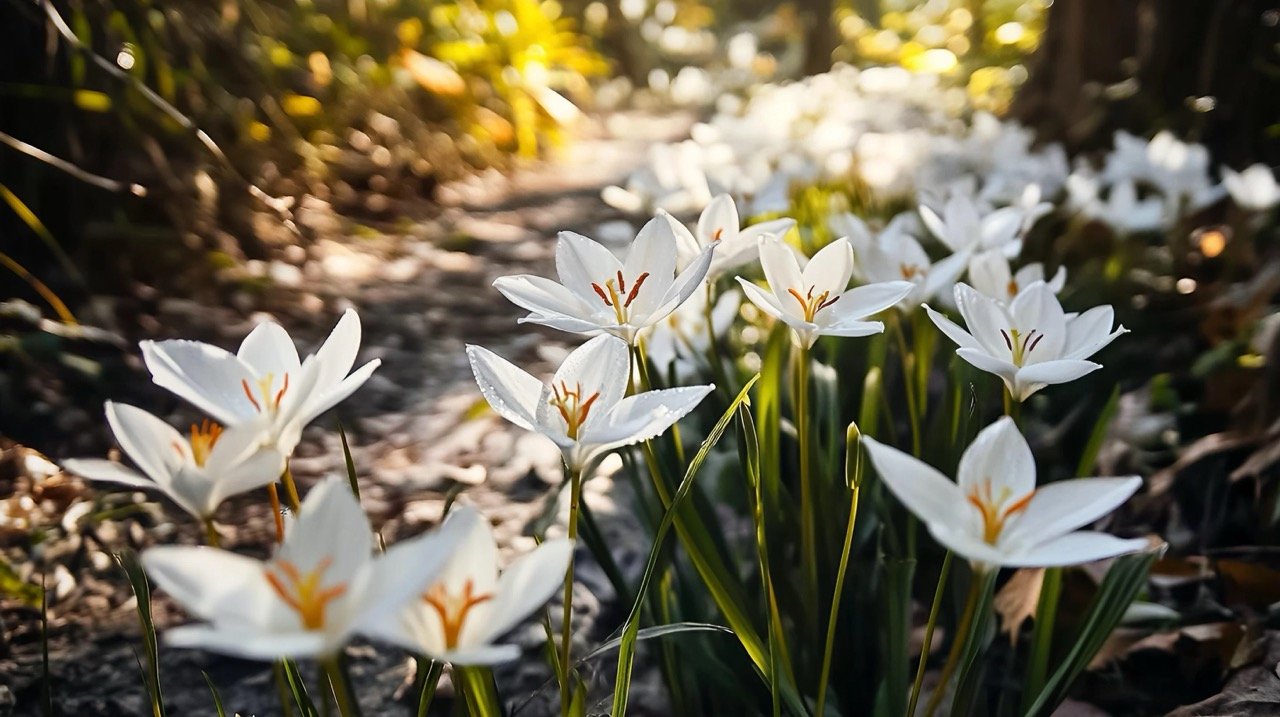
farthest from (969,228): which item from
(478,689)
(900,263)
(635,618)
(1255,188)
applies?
(1255,188)

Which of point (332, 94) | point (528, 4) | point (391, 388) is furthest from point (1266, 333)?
point (528, 4)

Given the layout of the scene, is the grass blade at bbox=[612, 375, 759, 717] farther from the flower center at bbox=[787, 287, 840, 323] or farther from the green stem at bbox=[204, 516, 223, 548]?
the green stem at bbox=[204, 516, 223, 548]

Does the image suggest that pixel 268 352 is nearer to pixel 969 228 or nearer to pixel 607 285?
pixel 607 285

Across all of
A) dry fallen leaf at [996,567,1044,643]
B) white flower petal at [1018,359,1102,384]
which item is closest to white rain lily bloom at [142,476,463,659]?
white flower petal at [1018,359,1102,384]

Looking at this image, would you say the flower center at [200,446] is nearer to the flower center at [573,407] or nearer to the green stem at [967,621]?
the flower center at [573,407]

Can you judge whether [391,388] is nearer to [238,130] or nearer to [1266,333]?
[238,130]
